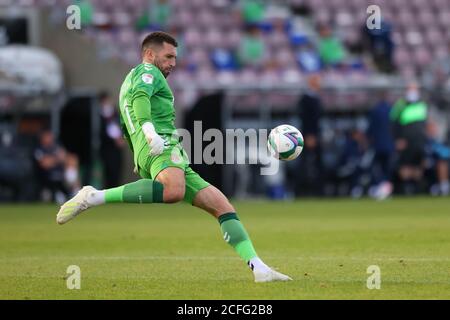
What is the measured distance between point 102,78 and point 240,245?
16472mm

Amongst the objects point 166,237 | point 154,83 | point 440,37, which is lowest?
point 166,237

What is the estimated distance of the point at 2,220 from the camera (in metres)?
18.5

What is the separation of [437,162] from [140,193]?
16.3 meters

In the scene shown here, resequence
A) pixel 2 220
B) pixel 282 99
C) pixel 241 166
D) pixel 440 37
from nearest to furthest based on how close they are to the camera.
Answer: pixel 2 220, pixel 241 166, pixel 282 99, pixel 440 37

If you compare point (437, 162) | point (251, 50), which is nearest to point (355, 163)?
point (437, 162)

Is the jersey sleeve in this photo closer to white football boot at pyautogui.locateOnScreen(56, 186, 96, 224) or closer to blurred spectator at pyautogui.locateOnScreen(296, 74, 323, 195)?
white football boot at pyautogui.locateOnScreen(56, 186, 96, 224)

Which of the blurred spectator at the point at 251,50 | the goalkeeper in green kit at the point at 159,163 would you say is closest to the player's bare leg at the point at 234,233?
the goalkeeper in green kit at the point at 159,163

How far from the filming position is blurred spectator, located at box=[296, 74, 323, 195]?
2402 cm

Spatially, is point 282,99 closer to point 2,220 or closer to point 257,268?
point 2,220

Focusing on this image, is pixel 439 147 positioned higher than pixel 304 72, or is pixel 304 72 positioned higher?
pixel 304 72

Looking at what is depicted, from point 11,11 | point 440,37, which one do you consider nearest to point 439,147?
point 440,37

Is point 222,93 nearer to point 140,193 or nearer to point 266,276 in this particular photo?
point 140,193

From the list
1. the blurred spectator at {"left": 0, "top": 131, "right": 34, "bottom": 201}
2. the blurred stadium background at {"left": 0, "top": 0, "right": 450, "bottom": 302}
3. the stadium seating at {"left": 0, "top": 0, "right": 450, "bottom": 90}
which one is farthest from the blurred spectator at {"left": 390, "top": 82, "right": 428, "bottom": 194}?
the blurred spectator at {"left": 0, "top": 131, "right": 34, "bottom": 201}

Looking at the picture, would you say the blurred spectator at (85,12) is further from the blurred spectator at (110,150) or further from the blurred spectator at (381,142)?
the blurred spectator at (381,142)
